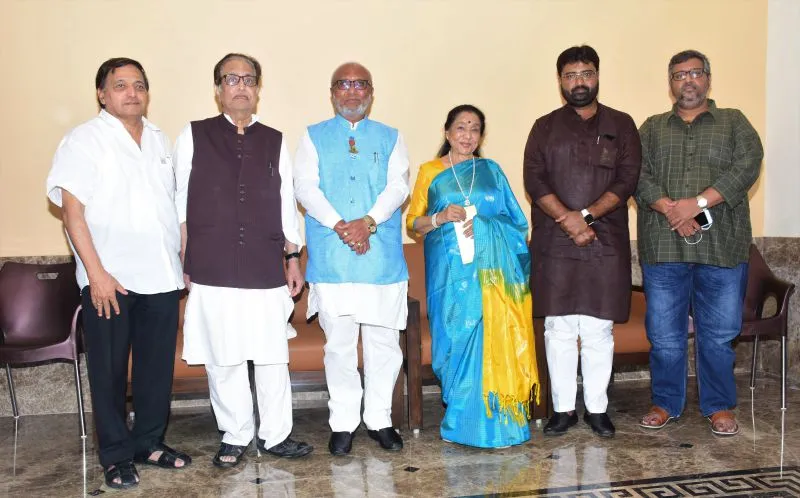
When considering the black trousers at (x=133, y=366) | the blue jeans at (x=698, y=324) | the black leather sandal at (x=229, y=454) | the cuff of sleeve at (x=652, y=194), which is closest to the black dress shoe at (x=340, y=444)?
the black leather sandal at (x=229, y=454)

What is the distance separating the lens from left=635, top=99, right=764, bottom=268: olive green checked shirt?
3.66 meters

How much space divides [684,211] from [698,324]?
63cm

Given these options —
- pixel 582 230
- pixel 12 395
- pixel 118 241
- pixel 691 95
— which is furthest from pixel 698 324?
pixel 12 395

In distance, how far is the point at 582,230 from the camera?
3566 mm

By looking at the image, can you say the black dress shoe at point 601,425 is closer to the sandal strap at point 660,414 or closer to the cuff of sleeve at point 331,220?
the sandal strap at point 660,414

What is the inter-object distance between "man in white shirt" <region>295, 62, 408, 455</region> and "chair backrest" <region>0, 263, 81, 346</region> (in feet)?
5.35

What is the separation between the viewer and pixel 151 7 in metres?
4.47

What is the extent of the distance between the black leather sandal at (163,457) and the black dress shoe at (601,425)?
1971 mm

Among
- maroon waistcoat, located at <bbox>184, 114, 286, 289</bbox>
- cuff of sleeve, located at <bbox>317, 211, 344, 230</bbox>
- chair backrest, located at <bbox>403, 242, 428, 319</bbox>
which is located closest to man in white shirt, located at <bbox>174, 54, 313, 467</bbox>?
maroon waistcoat, located at <bbox>184, 114, 286, 289</bbox>

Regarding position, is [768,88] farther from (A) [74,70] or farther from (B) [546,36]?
(A) [74,70]

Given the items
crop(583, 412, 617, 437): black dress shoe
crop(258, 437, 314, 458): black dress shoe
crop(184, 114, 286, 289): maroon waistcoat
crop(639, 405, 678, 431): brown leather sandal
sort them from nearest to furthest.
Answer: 1. crop(184, 114, 286, 289): maroon waistcoat
2. crop(258, 437, 314, 458): black dress shoe
3. crop(583, 412, 617, 437): black dress shoe
4. crop(639, 405, 678, 431): brown leather sandal

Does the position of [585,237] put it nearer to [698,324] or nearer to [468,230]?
[468,230]

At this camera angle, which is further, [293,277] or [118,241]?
[293,277]

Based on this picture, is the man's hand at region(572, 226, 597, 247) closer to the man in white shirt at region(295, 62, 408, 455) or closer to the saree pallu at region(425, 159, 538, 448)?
the saree pallu at region(425, 159, 538, 448)
